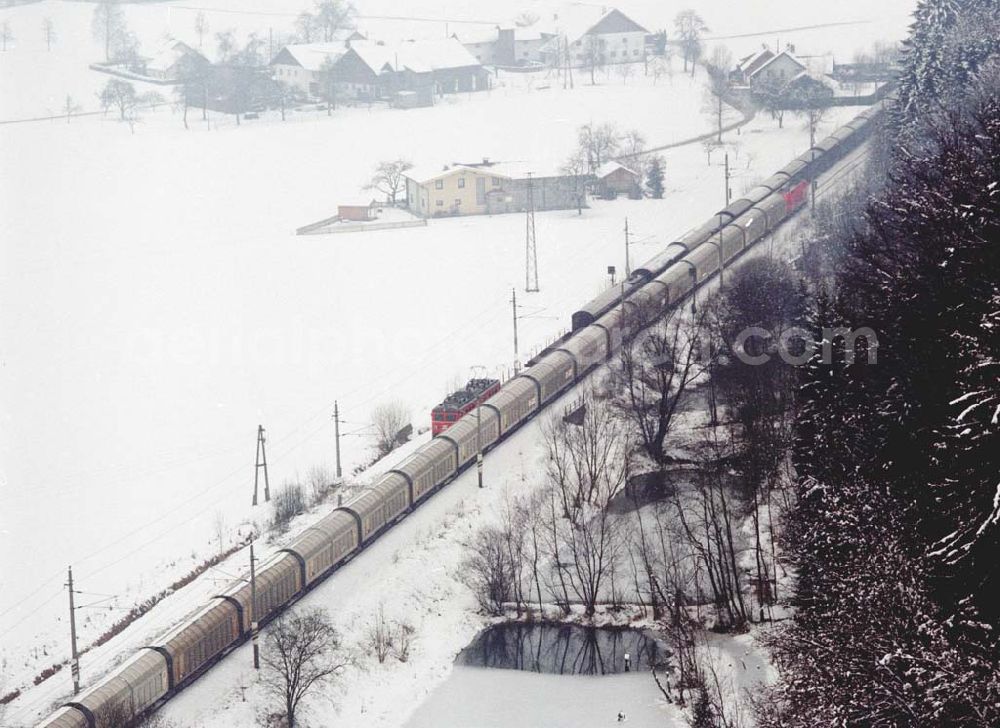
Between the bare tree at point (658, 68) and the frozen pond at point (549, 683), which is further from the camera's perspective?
the bare tree at point (658, 68)

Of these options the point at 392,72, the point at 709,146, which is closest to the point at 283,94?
the point at 392,72

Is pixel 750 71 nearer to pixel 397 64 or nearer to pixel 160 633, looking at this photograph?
pixel 397 64

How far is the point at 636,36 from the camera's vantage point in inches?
5738

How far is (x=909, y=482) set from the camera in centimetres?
3475

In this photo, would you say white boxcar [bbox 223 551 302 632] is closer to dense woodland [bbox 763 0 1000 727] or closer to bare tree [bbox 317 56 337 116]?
dense woodland [bbox 763 0 1000 727]

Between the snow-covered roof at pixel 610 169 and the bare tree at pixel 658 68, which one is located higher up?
the bare tree at pixel 658 68

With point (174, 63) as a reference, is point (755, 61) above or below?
below

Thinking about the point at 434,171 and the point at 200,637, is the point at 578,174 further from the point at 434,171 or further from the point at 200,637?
the point at 200,637

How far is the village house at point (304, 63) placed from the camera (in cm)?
13488

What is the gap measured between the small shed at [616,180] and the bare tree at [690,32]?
4035cm

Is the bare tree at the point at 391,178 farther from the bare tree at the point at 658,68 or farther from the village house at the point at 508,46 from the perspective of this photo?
the village house at the point at 508,46

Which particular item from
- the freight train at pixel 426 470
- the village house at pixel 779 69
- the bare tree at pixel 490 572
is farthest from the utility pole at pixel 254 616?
the village house at pixel 779 69

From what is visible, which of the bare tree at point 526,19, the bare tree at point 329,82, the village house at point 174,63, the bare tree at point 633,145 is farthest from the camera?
the bare tree at point 526,19

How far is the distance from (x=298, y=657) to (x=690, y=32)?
117m
